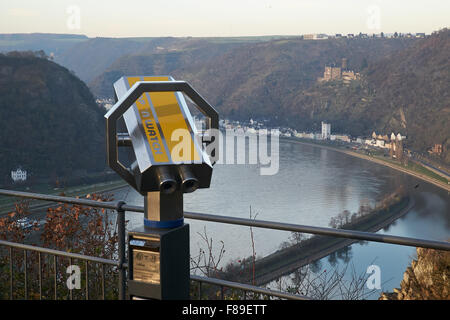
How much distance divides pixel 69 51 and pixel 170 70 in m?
19.3

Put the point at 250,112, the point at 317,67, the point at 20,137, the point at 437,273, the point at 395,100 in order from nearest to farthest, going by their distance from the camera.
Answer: the point at 437,273 < the point at 20,137 < the point at 395,100 < the point at 250,112 < the point at 317,67

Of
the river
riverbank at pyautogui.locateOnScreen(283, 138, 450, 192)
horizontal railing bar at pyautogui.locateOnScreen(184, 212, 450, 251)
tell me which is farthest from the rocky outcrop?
riverbank at pyautogui.locateOnScreen(283, 138, 450, 192)

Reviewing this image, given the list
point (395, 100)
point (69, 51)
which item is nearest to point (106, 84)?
point (69, 51)

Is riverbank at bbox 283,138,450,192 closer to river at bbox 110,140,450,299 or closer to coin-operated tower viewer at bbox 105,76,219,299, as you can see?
river at bbox 110,140,450,299

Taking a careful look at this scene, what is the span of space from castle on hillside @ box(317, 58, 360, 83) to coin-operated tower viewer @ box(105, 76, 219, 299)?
80.6m

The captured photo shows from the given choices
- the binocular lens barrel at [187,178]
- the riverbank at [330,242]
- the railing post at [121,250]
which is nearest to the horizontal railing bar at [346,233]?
the railing post at [121,250]

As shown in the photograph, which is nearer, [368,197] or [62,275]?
[62,275]

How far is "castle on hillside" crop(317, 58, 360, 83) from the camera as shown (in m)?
80.2

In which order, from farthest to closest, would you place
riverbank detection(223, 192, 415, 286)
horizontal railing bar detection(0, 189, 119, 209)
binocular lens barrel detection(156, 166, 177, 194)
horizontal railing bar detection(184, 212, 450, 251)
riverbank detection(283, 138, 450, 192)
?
riverbank detection(283, 138, 450, 192) → riverbank detection(223, 192, 415, 286) → horizontal railing bar detection(0, 189, 119, 209) → horizontal railing bar detection(184, 212, 450, 251) → binocular lens barrel detection(156, 166, 177, 194)

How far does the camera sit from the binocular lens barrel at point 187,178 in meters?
1.37

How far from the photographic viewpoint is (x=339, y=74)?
83062 millimetres

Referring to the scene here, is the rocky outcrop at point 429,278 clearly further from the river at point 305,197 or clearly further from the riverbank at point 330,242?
the river at point 305,197

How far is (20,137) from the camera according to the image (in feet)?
141

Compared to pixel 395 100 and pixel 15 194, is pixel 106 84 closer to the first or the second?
pixel 395 100
